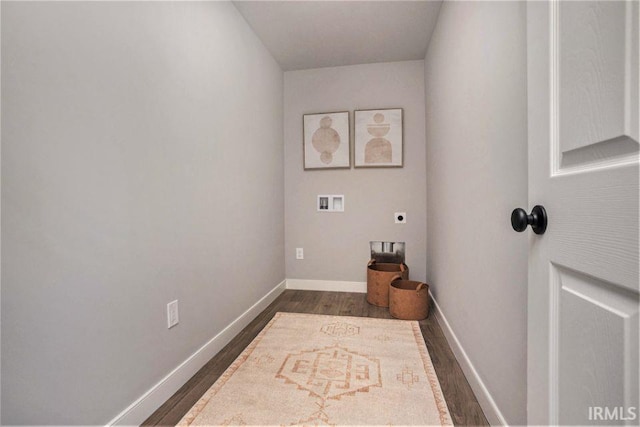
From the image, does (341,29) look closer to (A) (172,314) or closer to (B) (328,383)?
(A) (172,314)

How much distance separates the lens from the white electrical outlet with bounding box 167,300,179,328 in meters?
1.42

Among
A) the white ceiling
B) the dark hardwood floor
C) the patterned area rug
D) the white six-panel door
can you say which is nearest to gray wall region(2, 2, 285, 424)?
the dark hardwood floor

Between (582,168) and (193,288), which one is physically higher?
(582,168)

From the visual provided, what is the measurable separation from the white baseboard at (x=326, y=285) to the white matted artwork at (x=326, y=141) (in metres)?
1.19

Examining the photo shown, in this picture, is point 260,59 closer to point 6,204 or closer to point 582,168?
point 6,204

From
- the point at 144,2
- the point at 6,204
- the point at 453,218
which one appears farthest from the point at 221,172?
the point at 453,218

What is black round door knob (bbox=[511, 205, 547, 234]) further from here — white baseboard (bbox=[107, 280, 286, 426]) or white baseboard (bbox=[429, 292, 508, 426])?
white baseboard (bbox=[107, 280, 286, 426])

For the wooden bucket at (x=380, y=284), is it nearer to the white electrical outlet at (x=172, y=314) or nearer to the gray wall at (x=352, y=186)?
the gray wall at (x=352, y=186)

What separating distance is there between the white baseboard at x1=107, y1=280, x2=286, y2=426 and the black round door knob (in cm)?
148

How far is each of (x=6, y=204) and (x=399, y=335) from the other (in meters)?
2.03

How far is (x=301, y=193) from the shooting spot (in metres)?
3.13

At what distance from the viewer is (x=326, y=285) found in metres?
3.10

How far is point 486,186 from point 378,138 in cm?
178

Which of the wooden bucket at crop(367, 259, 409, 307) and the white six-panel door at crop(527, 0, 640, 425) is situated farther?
the wooden bucket at crop(367, 259, 409, 307)
